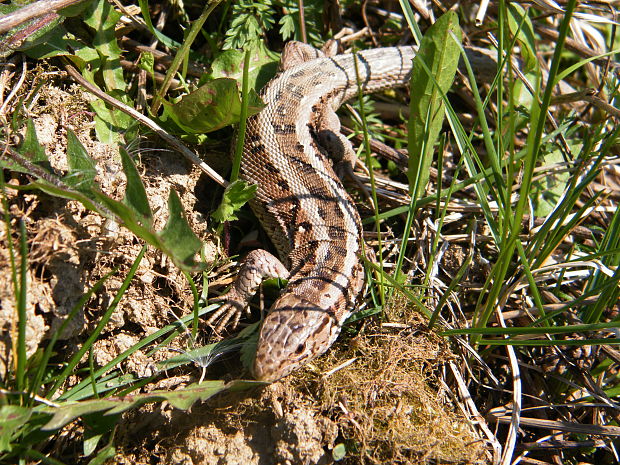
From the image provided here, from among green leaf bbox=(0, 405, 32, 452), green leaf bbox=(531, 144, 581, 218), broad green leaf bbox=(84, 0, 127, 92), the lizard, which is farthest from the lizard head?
green leaf bbox=(531, 144, 581, 218)

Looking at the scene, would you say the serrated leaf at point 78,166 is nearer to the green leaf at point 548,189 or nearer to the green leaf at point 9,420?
the green leaf at point 9,420

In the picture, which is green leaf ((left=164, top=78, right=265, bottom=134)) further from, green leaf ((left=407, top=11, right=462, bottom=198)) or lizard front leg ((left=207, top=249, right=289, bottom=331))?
green leaf ((left=407, top=11, right=462, bottom=198))

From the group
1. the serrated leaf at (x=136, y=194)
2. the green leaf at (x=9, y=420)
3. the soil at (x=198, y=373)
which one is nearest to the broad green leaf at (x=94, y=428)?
the soil at (x=198, y=373)

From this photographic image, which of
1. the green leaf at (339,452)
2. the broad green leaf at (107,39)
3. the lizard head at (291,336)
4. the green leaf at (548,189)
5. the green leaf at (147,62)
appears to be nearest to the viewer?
the green leaf at (339,452)

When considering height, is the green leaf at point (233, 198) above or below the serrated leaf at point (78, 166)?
below

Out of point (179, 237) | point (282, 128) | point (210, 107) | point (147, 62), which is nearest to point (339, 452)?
point (179, 237)

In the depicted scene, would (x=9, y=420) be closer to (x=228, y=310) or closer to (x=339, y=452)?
(x=228, y=310)

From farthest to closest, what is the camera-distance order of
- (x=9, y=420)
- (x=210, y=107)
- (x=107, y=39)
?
(x=107, y=39)
(x=210, y=107)
(x=9, y=420)
